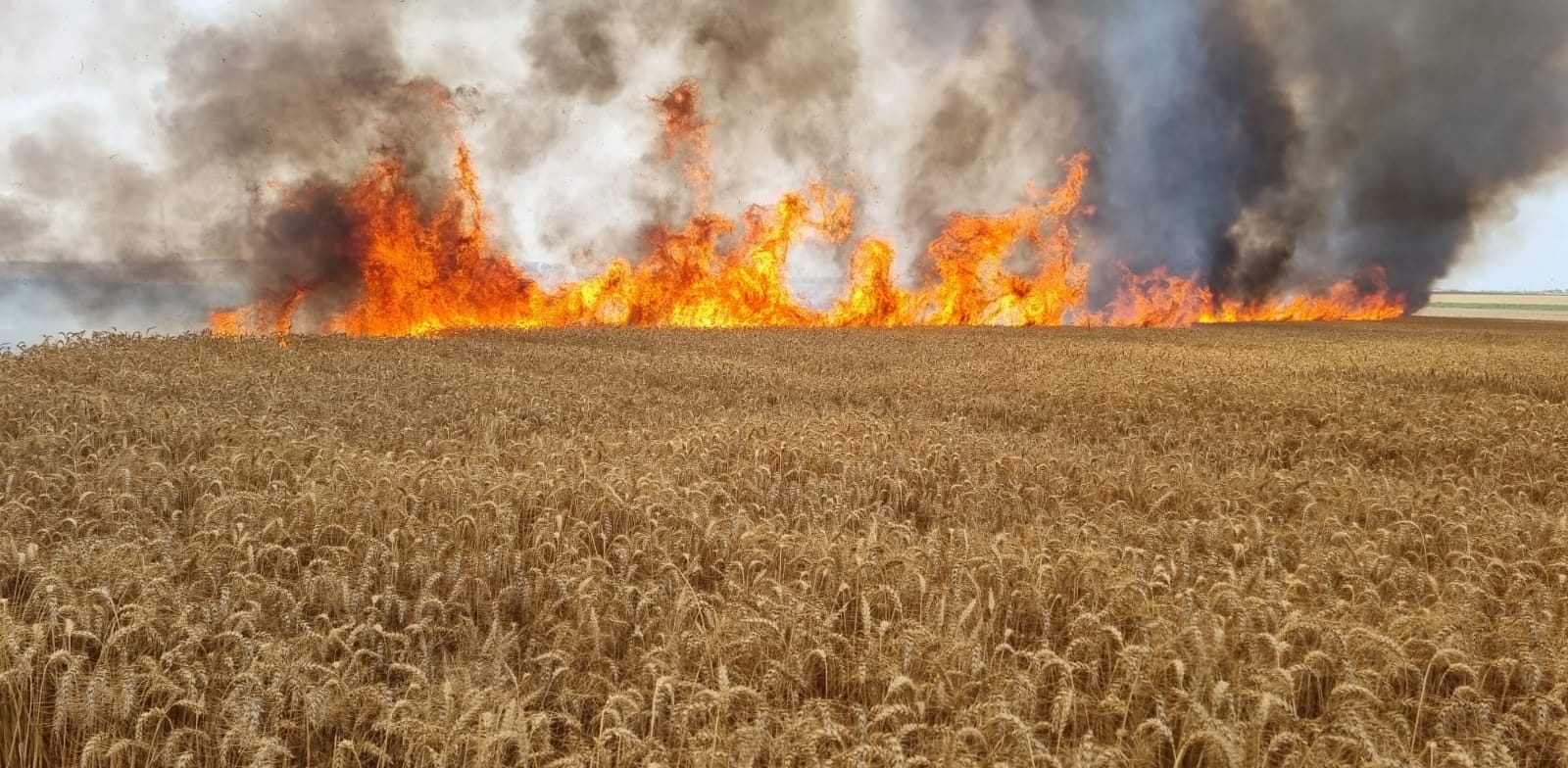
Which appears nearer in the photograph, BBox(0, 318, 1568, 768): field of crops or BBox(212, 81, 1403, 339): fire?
BBox(0, 318, 1568, 768): field of crops

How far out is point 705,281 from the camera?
47312mm

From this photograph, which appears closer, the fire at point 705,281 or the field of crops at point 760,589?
the field of crops at point 760,589

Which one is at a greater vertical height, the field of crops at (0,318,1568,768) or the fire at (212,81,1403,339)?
the fire at (212,81,1403,339)

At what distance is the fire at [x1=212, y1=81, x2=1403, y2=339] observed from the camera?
3969 cm

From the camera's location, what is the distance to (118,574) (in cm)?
510

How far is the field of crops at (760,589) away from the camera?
3652 mm

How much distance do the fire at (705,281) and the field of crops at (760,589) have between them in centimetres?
2759

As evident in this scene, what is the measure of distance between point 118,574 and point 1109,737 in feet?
18.1

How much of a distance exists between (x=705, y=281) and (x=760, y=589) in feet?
140

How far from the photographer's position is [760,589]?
5531 millimetres

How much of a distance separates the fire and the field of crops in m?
27.6

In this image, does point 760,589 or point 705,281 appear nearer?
point 760,589

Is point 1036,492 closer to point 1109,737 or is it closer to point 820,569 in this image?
point 820,569

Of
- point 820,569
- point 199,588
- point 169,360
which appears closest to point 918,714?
point 820,569
